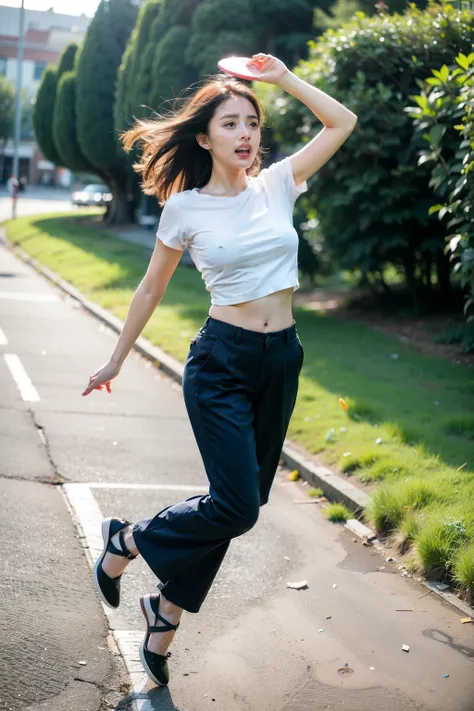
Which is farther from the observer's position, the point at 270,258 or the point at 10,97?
the point at 10,97

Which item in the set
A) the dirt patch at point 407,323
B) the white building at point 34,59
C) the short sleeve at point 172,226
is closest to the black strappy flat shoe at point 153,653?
the short sleeve at point 172,226

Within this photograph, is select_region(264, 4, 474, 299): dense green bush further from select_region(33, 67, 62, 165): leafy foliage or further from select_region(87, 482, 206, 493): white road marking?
select_region(33, 67, 62, 165): leafy foliage

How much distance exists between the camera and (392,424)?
25.4ft

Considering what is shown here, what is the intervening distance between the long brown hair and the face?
42 millimetres

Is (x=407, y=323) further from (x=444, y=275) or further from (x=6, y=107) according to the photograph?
(x=6, y=107)

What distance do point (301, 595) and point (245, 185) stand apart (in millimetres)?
2045

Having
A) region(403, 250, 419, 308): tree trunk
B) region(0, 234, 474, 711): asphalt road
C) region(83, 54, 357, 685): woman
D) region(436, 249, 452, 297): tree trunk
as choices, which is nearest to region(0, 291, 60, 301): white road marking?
region(403, 250, 419, 308): tree trunk

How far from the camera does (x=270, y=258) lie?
392 cm

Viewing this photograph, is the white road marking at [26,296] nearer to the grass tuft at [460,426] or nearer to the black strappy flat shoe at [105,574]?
the grass tuft at [460,426]

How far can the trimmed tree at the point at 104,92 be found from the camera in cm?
3312

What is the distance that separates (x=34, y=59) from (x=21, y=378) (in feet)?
264

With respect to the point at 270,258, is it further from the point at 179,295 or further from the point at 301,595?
the point at 179,295

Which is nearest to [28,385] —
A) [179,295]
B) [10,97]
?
[179,295]

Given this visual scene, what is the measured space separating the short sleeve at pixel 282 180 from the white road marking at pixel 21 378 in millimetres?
5581
